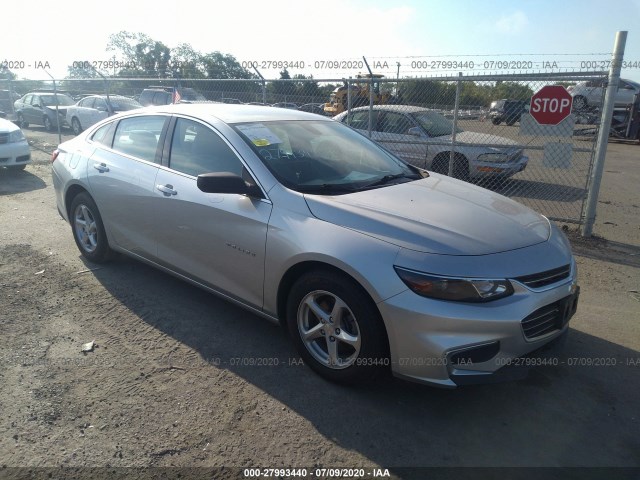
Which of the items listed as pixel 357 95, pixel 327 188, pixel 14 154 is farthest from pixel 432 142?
pixel 14 154

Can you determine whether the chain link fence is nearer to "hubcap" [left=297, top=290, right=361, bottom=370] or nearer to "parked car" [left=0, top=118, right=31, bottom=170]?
"parked car" [left=0, top=118, right=31, bottom=170]

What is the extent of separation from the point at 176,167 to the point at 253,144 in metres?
0.79

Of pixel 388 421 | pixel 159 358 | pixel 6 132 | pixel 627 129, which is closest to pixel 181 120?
pixel 159 358

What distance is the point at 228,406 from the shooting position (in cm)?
291

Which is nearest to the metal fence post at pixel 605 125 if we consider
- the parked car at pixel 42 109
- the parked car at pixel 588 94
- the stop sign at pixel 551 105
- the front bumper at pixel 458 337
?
the parked car at pixel 588 94

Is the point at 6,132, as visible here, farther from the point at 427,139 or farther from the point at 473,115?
the point at 473,115

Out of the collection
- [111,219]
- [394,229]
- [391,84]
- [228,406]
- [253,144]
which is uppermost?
[391,84]

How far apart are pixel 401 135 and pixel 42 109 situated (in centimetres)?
1609

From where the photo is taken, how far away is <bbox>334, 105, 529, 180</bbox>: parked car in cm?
779

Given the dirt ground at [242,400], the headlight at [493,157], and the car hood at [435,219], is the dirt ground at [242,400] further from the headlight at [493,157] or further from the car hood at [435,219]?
the headlight at [493,157]

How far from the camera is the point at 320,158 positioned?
372 cm

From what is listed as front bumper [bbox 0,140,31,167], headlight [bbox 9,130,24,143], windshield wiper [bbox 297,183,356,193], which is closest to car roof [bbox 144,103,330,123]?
windshield wiper [bbox 297,183,356,193]

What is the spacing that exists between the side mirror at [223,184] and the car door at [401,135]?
5.67 m

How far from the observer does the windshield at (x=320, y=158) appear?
135 inches
